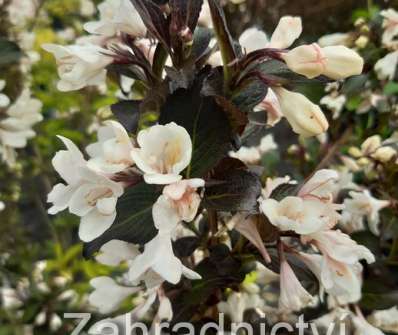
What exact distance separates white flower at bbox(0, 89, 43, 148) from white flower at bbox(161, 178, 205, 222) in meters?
0.78

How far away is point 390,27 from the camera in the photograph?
120 cm

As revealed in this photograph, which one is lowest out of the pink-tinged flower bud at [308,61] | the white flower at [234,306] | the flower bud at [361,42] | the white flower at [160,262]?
the white flower at [234,306]

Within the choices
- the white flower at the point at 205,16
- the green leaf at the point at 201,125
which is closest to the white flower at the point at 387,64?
the white flower at the point at 205,16

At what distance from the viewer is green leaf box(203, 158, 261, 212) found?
27.9 inches

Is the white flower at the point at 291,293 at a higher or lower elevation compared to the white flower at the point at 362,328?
higher

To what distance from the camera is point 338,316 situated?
998 mm

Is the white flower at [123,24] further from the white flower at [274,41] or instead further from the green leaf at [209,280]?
the green leaf at [209,280]

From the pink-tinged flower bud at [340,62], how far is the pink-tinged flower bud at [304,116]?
0.05m

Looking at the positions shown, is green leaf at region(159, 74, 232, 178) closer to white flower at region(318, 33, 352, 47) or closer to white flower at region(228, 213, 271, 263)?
white flower at region(228, 213, 271, 263)

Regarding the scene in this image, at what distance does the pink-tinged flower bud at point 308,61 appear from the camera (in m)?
0.64

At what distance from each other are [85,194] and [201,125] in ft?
0.54

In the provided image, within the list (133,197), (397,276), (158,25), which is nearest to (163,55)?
(158,25)

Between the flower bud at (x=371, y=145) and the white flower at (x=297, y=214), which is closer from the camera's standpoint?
the white flower at (x=297, y=214)

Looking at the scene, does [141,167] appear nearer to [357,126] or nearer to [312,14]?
[357,126]
